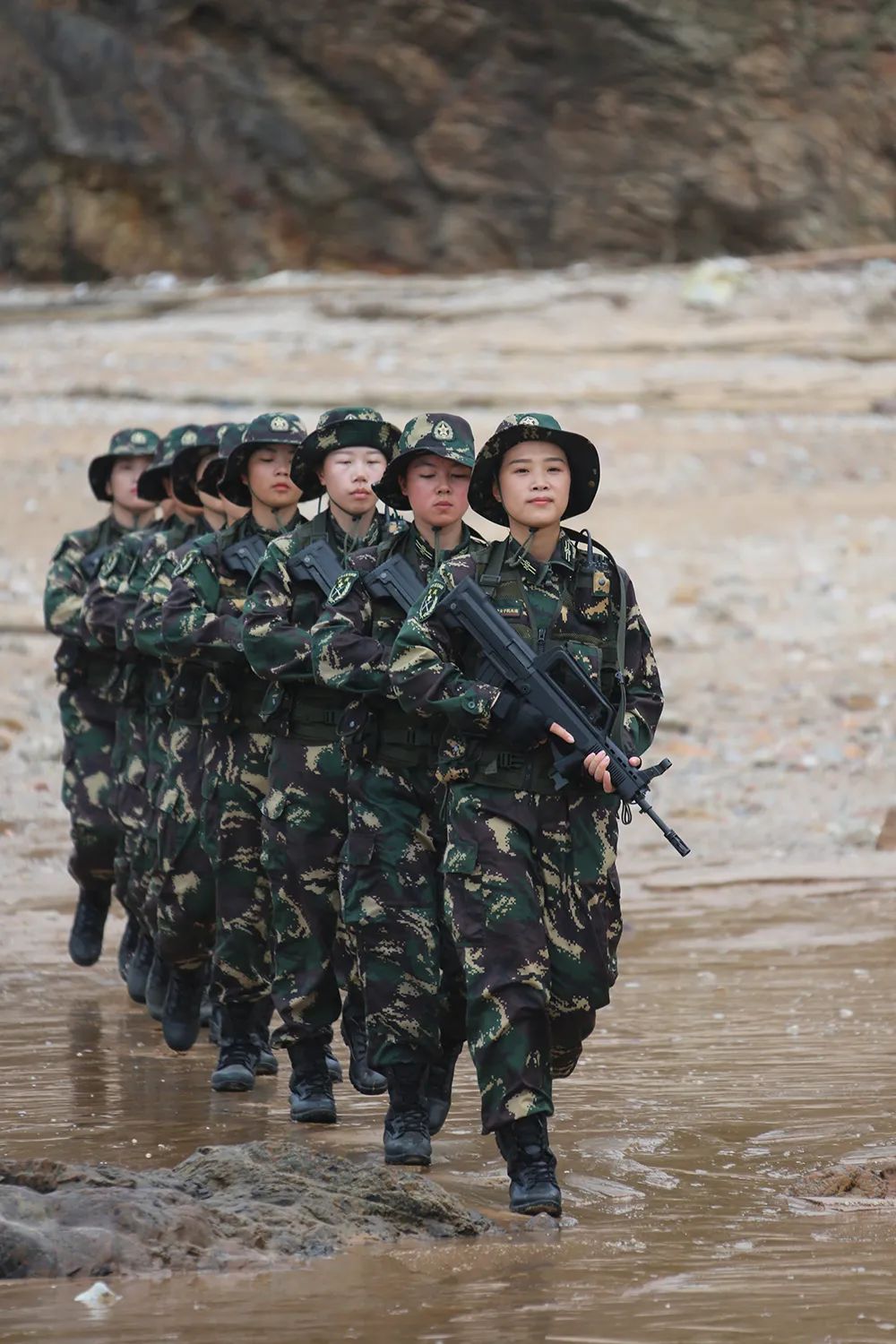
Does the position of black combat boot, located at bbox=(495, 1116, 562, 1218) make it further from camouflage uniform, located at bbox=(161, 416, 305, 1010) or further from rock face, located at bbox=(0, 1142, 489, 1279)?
camouflage uniform, located at bbox=(161, 416, 305, 1010)

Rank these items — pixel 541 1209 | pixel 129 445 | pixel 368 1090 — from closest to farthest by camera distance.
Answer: pixel 541 1209 < pixel 368 1090 < pixel 129 445

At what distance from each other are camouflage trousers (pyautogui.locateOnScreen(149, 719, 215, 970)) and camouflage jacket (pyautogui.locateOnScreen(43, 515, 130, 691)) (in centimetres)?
156

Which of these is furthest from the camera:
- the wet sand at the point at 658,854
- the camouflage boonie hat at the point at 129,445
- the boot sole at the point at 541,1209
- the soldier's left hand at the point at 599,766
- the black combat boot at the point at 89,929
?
the camouflage boonie hat at the point at 129,445

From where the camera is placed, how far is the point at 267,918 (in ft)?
25.5

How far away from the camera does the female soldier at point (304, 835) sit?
7.13 meters

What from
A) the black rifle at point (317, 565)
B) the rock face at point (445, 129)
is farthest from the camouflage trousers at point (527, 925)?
the rock face at point (445, 129)

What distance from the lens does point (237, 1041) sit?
7.88 m

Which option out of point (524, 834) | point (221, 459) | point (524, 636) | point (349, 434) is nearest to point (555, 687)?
point (524, 636)

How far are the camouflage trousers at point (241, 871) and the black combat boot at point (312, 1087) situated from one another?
602 mm

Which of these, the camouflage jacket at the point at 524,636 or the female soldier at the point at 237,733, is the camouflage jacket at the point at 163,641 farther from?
the camouflage jacket at the point at 524,636

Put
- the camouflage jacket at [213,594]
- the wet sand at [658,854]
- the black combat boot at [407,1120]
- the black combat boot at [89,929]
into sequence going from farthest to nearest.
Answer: the black combat boot at [89,929] → the camouflage jacket at [213,594] → the black combat boot at [407,1120] → the wet sand at [658,854]

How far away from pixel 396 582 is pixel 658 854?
19.8ft

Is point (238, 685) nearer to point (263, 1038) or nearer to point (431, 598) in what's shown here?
point (263, 1038)

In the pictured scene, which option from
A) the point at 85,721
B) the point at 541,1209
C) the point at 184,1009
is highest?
the point at 85,721
